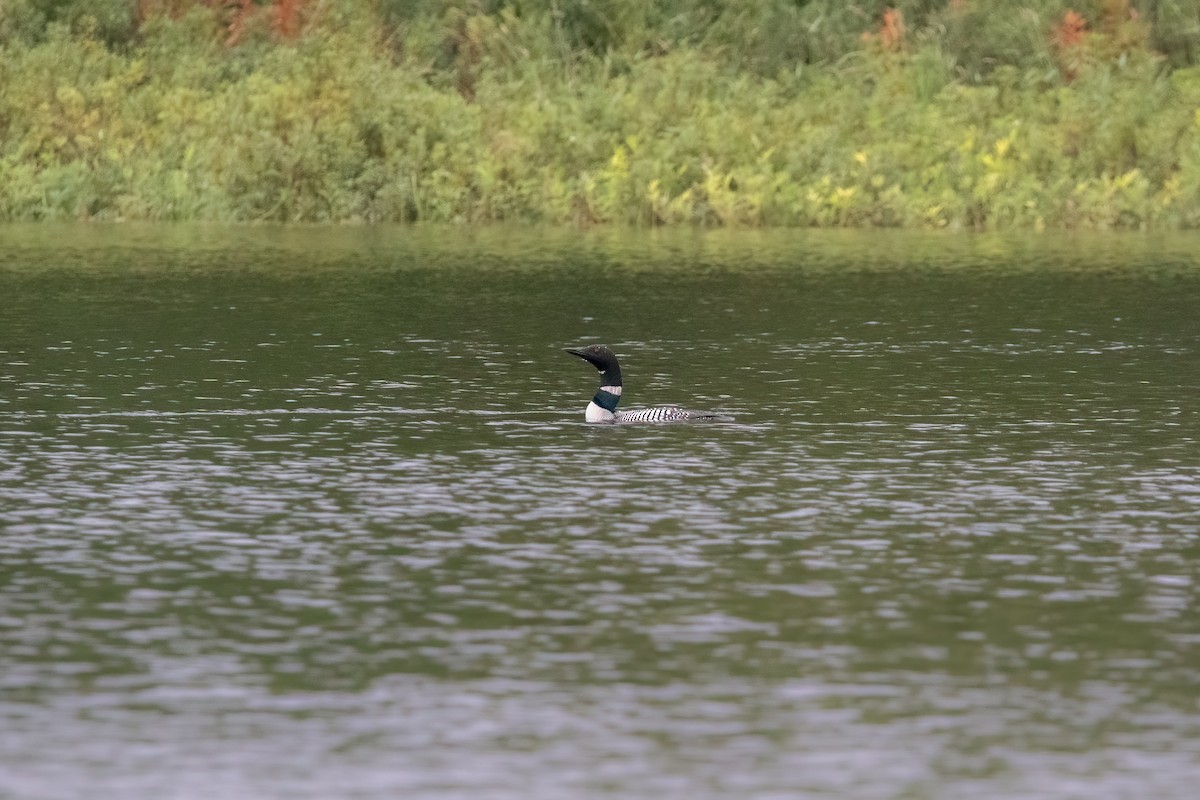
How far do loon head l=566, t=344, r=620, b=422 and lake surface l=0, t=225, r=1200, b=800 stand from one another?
69cm

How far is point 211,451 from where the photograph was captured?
23.5 meters

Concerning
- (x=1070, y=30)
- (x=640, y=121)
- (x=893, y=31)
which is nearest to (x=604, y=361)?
(x=640, y=121)

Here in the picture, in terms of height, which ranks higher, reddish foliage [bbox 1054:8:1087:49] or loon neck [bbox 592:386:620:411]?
reddish foliage [bbox 1054:8:1087:49]

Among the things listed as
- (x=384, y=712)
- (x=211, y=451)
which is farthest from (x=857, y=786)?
(x=211, y=451)

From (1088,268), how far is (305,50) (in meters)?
25.9

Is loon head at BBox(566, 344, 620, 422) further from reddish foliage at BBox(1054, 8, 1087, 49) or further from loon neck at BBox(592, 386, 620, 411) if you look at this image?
reddish foliage at BBox(1054, 8, 1087, 49)

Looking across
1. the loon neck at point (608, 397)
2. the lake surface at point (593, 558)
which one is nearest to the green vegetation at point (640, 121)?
the lake surface at point (593, 558)

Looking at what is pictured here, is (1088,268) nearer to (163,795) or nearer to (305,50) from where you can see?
(305,50)

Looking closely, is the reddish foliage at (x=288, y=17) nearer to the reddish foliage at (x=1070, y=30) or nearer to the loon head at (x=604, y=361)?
the reddish foliage at (x=1070, y=30)

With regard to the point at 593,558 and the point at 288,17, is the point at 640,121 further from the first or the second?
the point at 593,558

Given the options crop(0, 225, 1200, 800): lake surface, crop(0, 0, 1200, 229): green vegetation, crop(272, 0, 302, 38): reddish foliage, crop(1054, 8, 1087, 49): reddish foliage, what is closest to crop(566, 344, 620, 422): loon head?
crop(0, 225, 1200, 800): lake surface

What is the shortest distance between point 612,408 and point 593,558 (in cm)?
787

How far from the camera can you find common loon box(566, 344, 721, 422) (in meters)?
25.5

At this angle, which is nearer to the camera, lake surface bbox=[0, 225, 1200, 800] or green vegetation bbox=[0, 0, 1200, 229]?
lake surface bbox=[0, 225, 1200, 800]
